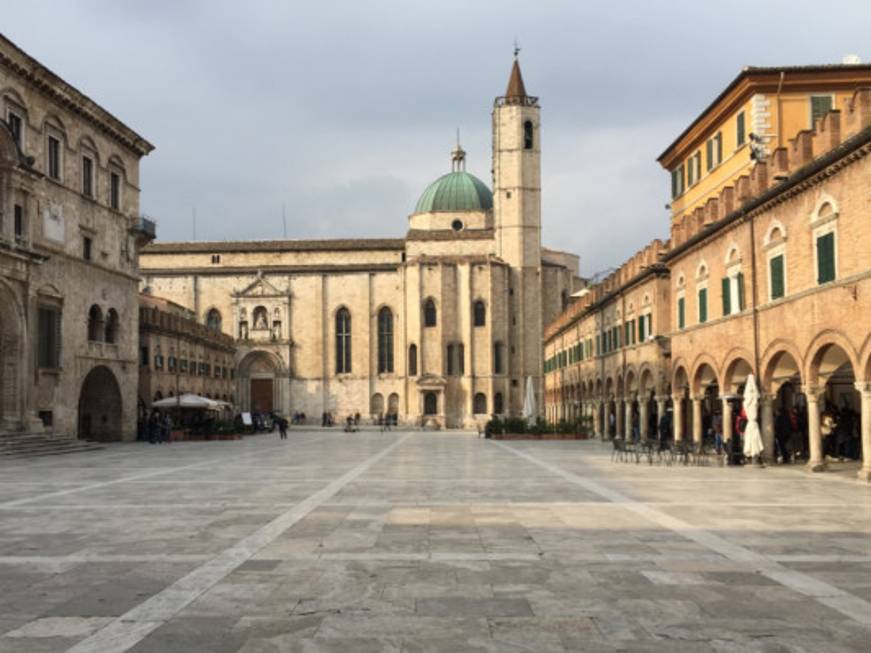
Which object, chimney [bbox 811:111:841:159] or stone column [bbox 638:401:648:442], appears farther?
stone column [bbox 638:401:648:442]

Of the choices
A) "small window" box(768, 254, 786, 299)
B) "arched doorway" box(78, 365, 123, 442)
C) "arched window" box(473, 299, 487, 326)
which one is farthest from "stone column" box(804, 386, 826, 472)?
"arched window" box(473, 299, 487, 326)

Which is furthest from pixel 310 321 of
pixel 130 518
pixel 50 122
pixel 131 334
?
pixel 130 518

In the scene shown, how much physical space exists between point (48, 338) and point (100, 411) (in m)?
7.68

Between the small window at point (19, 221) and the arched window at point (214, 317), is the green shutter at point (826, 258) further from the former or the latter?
the arched window at point (214, 317)

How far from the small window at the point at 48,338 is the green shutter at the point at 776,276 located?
26301 mm

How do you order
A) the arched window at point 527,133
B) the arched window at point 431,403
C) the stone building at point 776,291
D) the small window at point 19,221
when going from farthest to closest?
1. the arched window at point 527,133
2. the arched window at point 431,403
3. the small window at point 19,221
4. the stone building at point 776,291

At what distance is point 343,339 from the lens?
83.6m

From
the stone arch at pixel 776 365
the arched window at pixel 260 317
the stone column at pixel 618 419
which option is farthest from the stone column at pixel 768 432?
the arched window at pixel 260 317

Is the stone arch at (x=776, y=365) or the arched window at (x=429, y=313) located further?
the arched window at (x=429, y=313)

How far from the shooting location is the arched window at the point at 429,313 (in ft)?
264

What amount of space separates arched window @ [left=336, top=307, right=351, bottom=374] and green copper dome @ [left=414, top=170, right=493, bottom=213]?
1401cm

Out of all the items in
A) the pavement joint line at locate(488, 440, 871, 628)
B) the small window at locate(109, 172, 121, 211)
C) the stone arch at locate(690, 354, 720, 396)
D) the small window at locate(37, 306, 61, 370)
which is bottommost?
the pavement joint line at locate(488, 440, 871, 628)

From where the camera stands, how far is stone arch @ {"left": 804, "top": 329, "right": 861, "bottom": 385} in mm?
20094

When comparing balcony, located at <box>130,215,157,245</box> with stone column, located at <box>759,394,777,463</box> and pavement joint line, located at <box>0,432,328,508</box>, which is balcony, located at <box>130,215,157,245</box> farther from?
stone column, located at <box>759,394,777,463</box>
